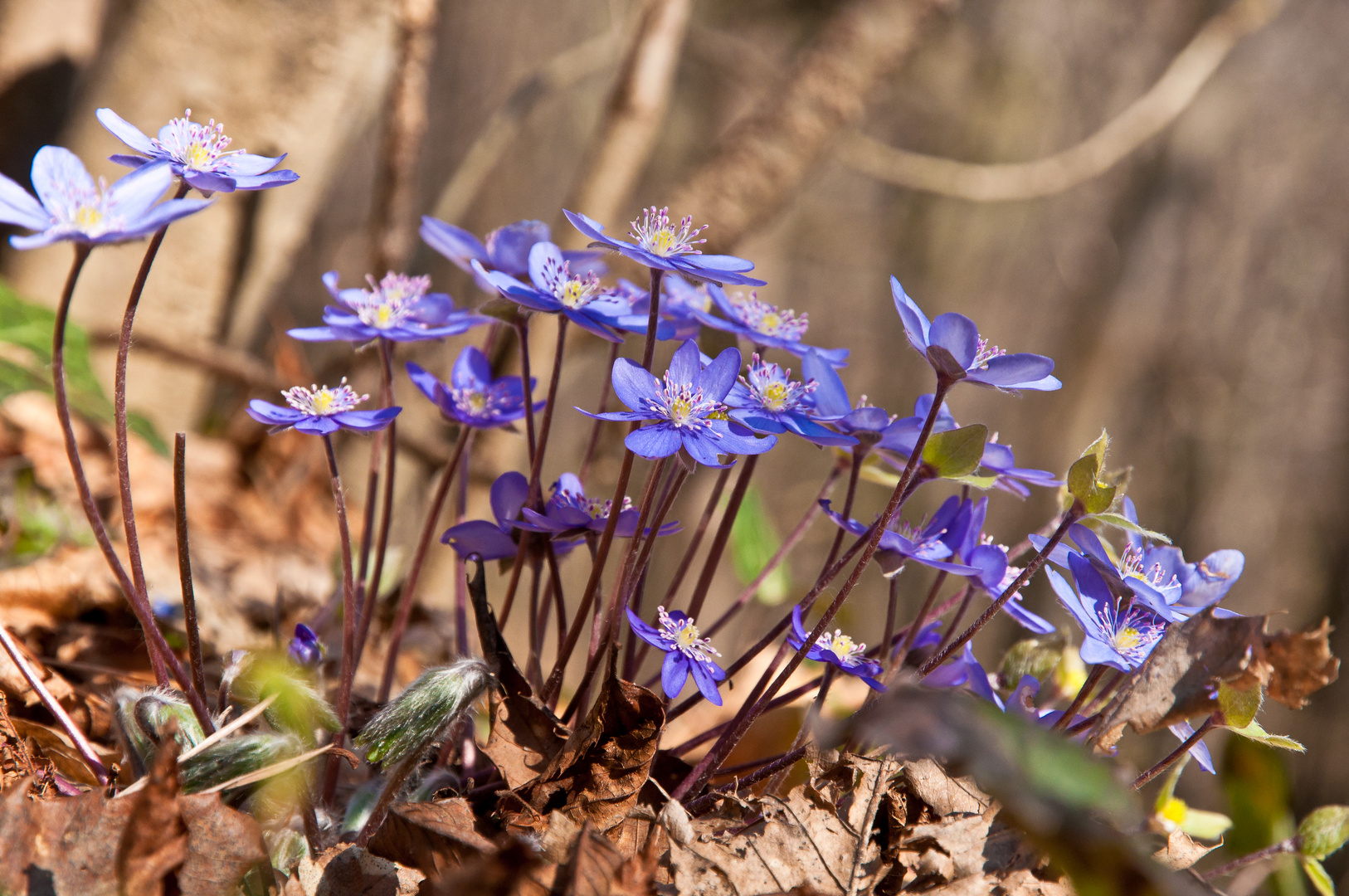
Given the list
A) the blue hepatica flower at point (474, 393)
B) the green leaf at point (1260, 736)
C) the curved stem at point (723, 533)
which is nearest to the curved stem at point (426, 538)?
the blue hepatica flower at point (474, 393)

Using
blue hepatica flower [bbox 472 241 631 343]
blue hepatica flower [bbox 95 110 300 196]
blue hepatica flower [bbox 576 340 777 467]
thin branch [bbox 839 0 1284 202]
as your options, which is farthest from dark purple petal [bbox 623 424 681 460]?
thin branch [bbox 839 0 1284 202]

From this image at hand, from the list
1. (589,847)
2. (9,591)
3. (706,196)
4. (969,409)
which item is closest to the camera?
(589,847)

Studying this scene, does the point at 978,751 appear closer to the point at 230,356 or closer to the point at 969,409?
the point at 230,356

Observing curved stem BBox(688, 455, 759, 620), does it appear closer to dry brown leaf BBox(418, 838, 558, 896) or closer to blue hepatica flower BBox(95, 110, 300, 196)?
dry brown leaf BBox(418, 838, 558, 896)

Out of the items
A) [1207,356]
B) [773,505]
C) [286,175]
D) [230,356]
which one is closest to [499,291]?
[286,175]

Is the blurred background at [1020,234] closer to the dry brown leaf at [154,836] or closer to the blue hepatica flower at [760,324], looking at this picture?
the blue hepatica flower at [760,324]

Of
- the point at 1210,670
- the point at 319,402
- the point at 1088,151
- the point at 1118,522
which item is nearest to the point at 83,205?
the point at 319,402

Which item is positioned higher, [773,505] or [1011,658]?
[1011,658]
